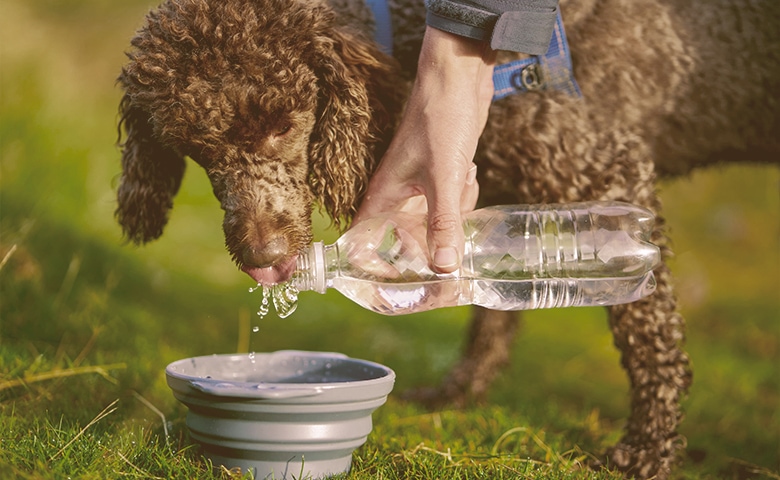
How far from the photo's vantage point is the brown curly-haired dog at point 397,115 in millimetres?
2748

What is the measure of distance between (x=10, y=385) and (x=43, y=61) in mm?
4350

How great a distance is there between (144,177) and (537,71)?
5.07 ft

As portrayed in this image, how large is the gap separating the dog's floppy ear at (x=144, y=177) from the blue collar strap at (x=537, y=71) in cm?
126

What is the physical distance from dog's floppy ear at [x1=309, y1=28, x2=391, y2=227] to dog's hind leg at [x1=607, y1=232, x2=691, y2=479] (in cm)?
117

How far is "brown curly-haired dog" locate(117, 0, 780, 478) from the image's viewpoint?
9.02ft

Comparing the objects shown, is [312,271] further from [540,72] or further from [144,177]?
[540,72]

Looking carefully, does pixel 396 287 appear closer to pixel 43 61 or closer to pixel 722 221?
pixel 43 61

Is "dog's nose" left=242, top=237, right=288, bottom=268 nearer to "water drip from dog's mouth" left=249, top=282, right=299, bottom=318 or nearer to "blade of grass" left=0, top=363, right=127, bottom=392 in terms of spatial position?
"water drip from dog's mouth" left=249, top=282, right=299, bottom=318

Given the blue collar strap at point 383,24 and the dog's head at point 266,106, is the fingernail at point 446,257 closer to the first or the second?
the dog's head at point 266,106

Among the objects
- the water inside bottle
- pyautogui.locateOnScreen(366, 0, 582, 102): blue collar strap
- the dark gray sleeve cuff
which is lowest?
the water inside bottle

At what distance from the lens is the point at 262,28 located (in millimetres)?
2791

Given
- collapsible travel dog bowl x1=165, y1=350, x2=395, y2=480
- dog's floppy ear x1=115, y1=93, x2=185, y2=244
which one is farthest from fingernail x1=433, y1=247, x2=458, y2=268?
dog's floppy ear x1=115, y1=93, x2=185, y2=244

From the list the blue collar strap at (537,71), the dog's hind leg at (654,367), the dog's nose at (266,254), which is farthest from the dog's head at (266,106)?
the dog's hind leg at (654,367)

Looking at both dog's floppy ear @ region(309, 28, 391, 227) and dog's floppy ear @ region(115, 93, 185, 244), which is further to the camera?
dog's floppy ear @ region(115, 93, 185, 244)
